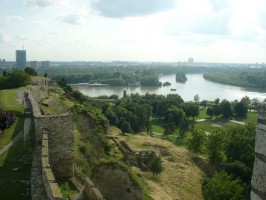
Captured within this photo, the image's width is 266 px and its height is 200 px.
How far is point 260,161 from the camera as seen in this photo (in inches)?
155

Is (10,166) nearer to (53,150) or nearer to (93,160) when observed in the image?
(53,150)

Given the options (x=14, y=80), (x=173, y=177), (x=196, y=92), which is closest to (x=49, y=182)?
(x=173, y=177)

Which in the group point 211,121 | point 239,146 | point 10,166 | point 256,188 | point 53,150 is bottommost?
point 211,121

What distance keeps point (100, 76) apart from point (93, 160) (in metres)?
119

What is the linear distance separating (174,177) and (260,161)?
20.7 m

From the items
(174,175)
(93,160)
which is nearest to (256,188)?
(93,160)

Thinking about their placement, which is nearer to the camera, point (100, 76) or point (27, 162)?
point (27, 162)

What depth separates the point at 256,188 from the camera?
3975 millimetres

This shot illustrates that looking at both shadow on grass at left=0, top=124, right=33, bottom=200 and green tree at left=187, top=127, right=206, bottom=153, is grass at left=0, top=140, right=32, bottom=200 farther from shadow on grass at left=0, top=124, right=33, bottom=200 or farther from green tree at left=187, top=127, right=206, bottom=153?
green tree at left=187, top=127, right=206, bottom=153

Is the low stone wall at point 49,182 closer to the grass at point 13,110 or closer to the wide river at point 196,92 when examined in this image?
the grass at point 13,110

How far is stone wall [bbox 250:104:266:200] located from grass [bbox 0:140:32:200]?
6.39 m

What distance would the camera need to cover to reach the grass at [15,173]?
28.5 ft

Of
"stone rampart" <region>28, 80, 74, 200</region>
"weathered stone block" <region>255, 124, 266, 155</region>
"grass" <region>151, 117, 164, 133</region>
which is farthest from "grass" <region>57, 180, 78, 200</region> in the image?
"grass" <region>151, 117, 164, 133</region>

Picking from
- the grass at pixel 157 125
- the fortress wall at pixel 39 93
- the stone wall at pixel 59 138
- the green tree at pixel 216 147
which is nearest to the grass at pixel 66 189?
the stone wall at pixel 59 138
